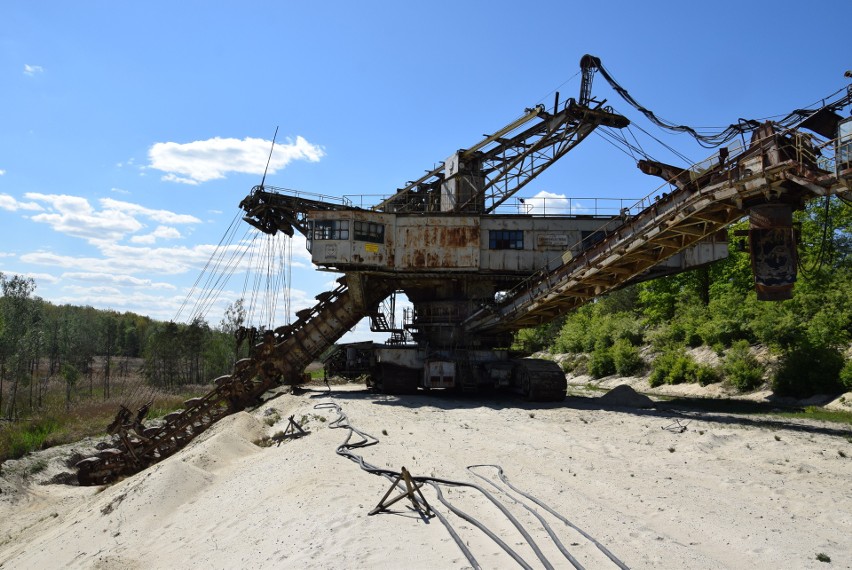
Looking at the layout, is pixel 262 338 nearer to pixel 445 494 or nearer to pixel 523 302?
pixel 523 302

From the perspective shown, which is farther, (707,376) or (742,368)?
(707,376)

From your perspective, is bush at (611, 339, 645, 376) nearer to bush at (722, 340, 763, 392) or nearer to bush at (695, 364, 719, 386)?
bush at (695, 364, 719, 386)

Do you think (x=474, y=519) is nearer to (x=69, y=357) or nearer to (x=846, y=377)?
(x=846, y=377)

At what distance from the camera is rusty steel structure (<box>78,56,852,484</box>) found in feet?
66.1

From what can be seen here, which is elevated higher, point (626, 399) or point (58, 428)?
point (626, 399)

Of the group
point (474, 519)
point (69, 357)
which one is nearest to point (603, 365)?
point (474, 519)

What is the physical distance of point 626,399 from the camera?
20047 millimetres

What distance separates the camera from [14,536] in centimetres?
1417

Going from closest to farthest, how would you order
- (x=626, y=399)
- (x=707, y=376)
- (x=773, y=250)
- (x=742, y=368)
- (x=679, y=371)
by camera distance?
(x=773, y=250) < (x=626, y=399) < (x=742, y=368) < (x=707, y=376) < (x=679, y=371)

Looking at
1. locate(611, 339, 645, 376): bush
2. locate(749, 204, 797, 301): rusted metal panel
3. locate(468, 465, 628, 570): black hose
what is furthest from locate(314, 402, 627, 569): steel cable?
locate(611, 339, 645, 376): bush

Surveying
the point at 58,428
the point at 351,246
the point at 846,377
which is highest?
the point at 351,246

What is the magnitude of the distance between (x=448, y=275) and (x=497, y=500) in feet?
53.7

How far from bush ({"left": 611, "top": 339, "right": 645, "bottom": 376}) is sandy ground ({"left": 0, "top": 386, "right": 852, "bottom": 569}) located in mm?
15008

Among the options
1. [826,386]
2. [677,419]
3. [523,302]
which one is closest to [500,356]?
[523,302]
